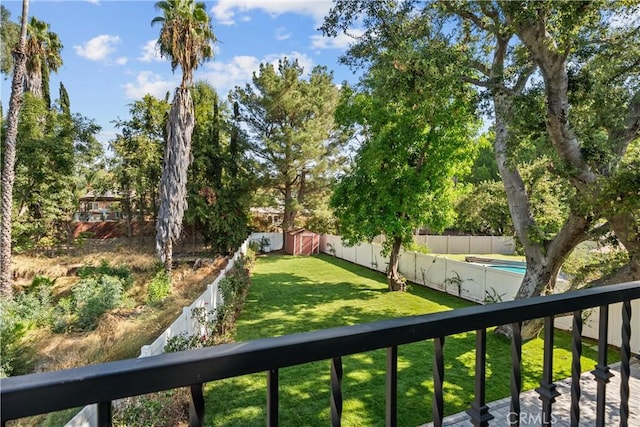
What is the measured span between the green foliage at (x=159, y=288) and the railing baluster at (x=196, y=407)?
347 inches

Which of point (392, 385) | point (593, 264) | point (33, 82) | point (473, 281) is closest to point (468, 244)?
point (473, 281)

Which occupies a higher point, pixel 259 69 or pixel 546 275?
pixel 259 69

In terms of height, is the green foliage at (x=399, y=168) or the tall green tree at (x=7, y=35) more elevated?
the tall green tree at (x=7, y=35)

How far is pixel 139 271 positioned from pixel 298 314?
6.99 metres

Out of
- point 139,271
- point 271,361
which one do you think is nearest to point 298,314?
point 139,271

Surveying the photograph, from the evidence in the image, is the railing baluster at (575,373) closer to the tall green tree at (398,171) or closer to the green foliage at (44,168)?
the tall green tree at (398,171)

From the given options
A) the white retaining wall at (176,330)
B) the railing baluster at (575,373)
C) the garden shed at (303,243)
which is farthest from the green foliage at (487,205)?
the railing baluster at (575,373)

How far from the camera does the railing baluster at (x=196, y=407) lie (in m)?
0.77

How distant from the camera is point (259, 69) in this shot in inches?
767

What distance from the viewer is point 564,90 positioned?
4852 millimetres

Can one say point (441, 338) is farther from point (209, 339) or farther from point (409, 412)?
point (209, 339)

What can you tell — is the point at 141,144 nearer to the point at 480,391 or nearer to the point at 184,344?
the point at 184,344

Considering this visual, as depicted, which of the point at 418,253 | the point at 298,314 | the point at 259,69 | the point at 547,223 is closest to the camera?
the point at 547,223

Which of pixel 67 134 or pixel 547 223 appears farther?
pixel 67 134
